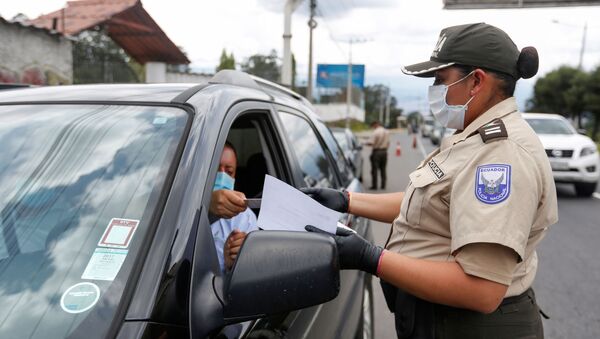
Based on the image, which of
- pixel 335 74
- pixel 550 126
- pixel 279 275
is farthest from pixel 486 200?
pixel 335 74

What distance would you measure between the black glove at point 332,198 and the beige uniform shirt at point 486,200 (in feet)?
2.09

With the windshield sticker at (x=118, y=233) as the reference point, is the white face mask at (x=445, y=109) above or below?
above

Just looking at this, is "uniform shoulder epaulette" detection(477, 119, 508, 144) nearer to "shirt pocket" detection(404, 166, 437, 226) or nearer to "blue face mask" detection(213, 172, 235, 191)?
"shirt pocket" detection(404, 166, 437, 226)

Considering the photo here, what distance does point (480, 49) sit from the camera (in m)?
1.60

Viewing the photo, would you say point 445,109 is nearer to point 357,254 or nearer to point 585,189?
point 357,254

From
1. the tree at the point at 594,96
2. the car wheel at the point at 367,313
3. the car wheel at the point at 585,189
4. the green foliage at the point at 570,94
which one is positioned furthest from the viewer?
the green foliage at the point at 570,94

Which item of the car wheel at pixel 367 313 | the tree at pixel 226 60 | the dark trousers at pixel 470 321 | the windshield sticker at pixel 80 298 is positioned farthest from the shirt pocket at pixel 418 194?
the tree at pixel 226 60

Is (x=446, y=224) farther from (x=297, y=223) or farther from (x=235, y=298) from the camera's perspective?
(x=235, y=298)

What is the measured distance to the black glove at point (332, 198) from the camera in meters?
2.33

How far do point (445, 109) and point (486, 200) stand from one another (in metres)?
0.52

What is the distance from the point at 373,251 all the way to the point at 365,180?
11.7 meters

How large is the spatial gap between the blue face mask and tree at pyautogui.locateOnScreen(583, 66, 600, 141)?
3415 cm

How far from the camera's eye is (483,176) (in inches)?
55.7

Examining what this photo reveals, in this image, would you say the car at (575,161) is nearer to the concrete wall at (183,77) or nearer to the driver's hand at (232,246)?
the driver's hand at (232,246)
